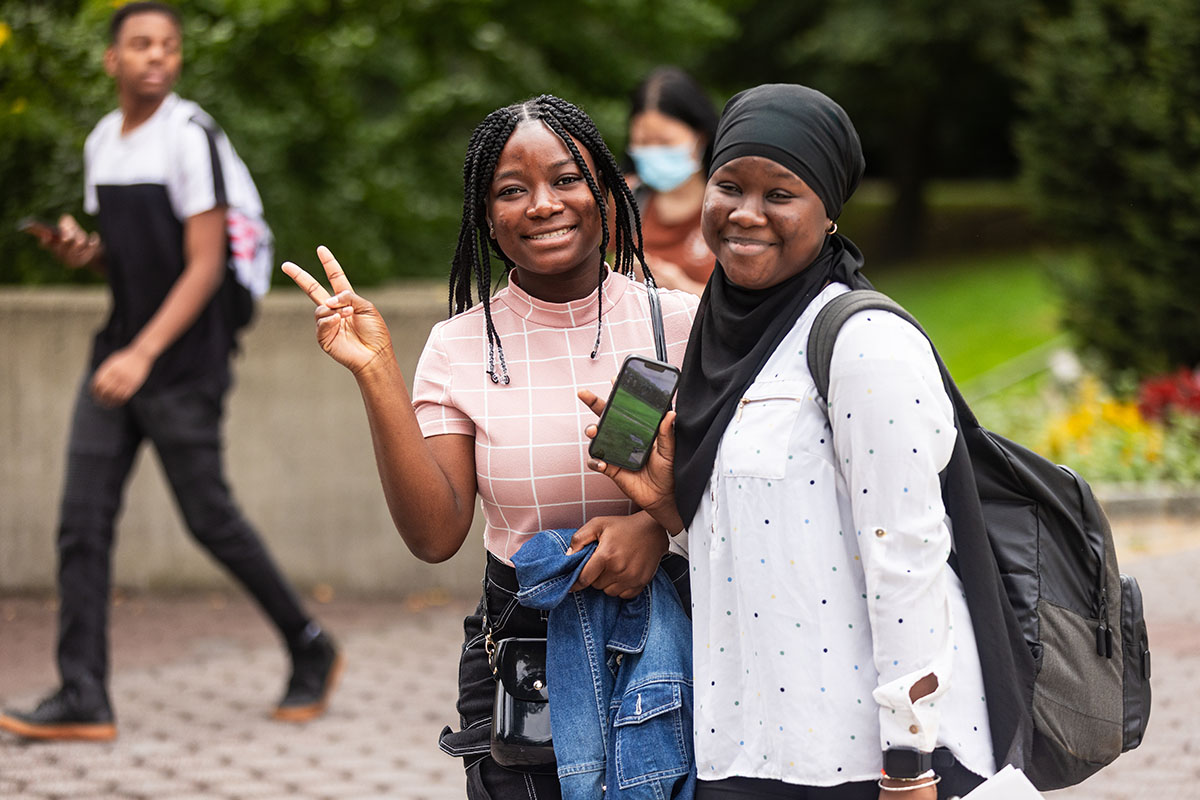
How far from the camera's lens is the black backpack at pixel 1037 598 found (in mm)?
2428

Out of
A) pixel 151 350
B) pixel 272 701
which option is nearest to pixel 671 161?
pixel 151 350

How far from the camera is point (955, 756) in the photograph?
2.41 metres

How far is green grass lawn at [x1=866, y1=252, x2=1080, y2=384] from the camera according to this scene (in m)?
19.5

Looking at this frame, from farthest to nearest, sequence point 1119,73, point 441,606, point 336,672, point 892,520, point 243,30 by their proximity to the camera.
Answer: point 1119,73 < point 243,30 < point 441,606 < point 336,672 < point 892,520

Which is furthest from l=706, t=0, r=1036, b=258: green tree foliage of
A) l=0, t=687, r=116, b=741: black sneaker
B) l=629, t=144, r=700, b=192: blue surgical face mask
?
l=0, t=687, r=116, b=741: black sneaker

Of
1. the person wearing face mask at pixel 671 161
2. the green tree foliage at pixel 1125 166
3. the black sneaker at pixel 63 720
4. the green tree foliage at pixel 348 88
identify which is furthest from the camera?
the green tree foliage at pixel 1125 166

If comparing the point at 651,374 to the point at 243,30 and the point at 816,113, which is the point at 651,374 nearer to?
the point at 816,113

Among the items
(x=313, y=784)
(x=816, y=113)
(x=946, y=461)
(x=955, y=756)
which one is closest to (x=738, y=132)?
(x=816, y=113)

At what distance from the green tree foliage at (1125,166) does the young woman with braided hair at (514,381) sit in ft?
30.1

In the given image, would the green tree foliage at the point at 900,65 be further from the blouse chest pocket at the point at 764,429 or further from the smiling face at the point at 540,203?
the blouse chest pocket at the point at 764,429

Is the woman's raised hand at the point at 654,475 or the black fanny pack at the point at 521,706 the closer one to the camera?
the woman's raised hand at the point at 654,475

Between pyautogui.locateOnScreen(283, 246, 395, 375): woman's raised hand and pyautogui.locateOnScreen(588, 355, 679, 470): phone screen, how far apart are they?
43 centimetres

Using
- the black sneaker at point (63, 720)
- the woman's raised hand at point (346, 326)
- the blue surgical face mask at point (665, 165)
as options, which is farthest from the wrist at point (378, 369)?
the black sneaker at point (63, 720)

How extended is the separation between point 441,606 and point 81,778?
2.66m
